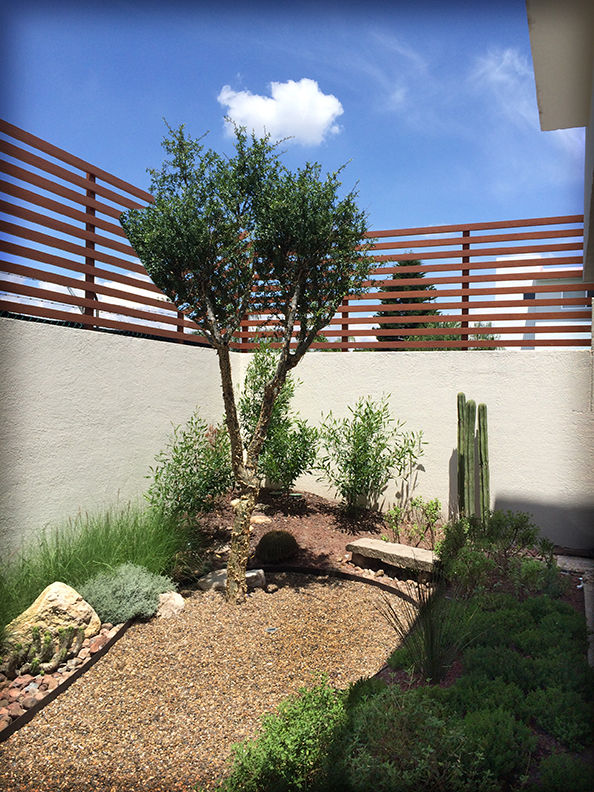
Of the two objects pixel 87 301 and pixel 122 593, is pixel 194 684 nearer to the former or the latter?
pixel 122 593

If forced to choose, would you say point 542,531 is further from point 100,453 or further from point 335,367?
point 100,453

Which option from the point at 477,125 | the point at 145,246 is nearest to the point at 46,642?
the point at 145,246

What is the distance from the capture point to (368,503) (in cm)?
679

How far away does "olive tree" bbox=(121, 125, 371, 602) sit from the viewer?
13.8 ft

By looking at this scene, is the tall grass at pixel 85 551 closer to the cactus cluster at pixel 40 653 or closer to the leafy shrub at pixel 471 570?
the cactus cluster at pixel 40 653

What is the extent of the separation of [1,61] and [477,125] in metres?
2.21

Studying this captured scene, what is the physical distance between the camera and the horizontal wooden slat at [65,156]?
4273 mm

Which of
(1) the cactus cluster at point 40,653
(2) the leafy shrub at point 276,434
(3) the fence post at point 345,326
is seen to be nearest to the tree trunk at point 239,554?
(1) the cactus cluster at point 40,653

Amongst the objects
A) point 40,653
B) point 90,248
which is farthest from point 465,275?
point 40,653

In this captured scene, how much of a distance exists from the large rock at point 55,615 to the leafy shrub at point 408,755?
2140 mm

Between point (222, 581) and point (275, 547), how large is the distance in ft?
2.05

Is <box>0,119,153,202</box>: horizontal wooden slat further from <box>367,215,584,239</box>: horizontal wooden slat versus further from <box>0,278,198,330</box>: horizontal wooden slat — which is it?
A: <box>367,215,584,239</box>: horizontal wooden slat

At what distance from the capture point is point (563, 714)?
2.43 meters

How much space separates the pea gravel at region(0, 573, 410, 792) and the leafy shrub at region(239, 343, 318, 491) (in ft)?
6.07
